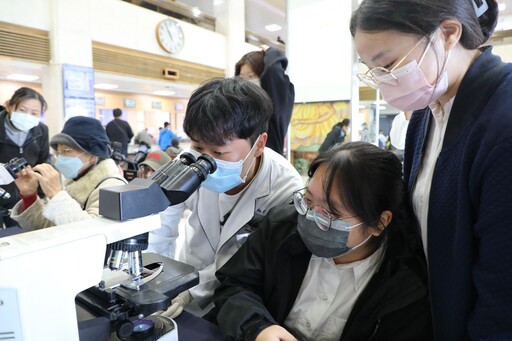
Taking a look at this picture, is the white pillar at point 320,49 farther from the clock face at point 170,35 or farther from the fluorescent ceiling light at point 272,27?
the fluorescent ceiling light at point 272,27

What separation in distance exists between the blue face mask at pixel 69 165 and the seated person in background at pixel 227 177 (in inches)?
28.8

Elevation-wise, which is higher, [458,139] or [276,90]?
[276,90]

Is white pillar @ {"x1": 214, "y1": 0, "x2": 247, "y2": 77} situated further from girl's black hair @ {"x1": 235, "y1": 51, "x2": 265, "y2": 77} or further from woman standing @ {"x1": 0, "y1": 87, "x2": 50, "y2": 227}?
girl's black hair @ {"x1": 235, "y1": 51, "x2": 265, "y2": 77}

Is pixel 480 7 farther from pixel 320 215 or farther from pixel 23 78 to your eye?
Answer: pixel 23 78

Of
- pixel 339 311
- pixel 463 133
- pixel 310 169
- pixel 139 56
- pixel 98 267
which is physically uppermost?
pixel 139 56

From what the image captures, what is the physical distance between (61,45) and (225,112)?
5247mm

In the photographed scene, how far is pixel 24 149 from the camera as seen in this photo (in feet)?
9.33

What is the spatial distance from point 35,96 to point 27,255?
8.46 feet

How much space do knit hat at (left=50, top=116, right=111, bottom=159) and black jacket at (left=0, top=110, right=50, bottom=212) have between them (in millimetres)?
1121

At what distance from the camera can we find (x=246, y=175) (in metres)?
1.34

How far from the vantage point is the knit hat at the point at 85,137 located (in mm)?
1788

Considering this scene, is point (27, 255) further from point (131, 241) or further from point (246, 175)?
point (246, 175)

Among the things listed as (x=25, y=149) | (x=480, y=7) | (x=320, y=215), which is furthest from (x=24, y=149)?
(x=480, y=7)

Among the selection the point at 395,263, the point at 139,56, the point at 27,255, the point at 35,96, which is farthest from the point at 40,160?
the point at 139,56
